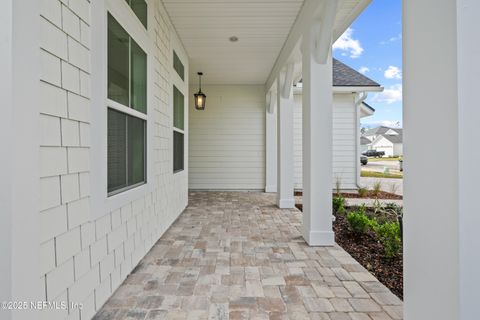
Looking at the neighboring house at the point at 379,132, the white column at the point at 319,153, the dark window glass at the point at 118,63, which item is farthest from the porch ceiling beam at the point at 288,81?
the neighboring house at the point at 379,132

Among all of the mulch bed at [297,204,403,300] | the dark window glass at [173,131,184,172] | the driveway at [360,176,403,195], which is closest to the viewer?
A: the mulch bed at [297,204,403,300]

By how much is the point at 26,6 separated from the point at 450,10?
1.77m

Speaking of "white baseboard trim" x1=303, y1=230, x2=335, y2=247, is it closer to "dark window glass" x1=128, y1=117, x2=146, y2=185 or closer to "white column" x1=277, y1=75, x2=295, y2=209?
"dark window glass" x1=128, y1=117, x2=146, y2=185

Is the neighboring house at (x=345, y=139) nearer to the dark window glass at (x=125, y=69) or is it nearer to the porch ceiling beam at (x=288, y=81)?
the porch ceiling beam at (x=288, y=81)

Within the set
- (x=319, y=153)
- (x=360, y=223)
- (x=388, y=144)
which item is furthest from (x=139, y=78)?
(x=388, y=144)

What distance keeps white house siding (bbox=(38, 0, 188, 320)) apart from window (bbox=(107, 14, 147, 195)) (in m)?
0.32

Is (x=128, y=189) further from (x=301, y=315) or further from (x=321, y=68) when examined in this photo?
(x=321, y=68)

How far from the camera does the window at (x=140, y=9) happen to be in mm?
2677

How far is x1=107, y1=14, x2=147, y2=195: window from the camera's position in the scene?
220 centimetres

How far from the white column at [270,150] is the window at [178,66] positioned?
3.22 m

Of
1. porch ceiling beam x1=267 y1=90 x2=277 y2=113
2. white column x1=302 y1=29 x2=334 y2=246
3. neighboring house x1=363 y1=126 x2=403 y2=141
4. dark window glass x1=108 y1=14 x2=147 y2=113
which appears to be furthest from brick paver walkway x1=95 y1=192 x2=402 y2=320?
neighboring house x1=363 y1=126 x2=403 y2=141

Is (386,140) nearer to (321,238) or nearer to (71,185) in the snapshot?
(321,238)

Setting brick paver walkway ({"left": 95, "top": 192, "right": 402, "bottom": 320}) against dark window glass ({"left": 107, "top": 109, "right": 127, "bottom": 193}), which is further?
dark window glass ({"left": 107, "top": 109, "right": 127, "bottom": 193})

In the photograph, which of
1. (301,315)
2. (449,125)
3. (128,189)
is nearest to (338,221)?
(301,315)
